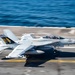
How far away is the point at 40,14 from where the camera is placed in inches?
3125

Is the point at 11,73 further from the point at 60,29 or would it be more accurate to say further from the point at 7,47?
the point at 60,29

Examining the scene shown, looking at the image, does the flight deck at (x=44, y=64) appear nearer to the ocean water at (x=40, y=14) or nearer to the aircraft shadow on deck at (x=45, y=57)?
the aircraft shadow on deck at (x=45, y=57)

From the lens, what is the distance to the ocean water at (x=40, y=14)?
69688 millimetres

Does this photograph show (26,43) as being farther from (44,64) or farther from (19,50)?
(44,64)

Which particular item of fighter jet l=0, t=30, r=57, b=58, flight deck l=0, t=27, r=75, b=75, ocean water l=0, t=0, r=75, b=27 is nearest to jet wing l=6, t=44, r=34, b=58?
fighter jet l=0, t=30, r=57, b=58

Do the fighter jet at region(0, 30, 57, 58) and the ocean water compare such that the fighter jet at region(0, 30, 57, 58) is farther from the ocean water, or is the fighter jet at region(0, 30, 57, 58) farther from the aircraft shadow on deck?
the ocean water

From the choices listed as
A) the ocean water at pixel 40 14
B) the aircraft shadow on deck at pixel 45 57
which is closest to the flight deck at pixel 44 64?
the aircraft shadow on deck at pixel 45 57

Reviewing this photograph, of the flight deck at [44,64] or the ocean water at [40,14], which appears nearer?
the flight deck at [44,64]

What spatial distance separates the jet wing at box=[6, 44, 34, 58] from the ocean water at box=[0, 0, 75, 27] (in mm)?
25500

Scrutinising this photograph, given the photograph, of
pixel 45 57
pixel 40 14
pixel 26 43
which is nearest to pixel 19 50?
pixel 26 43

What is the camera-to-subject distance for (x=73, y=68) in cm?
3175

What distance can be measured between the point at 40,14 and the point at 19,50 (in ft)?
153

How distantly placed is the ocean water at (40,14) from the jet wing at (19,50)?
25.5 meters

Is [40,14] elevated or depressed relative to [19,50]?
elevated
